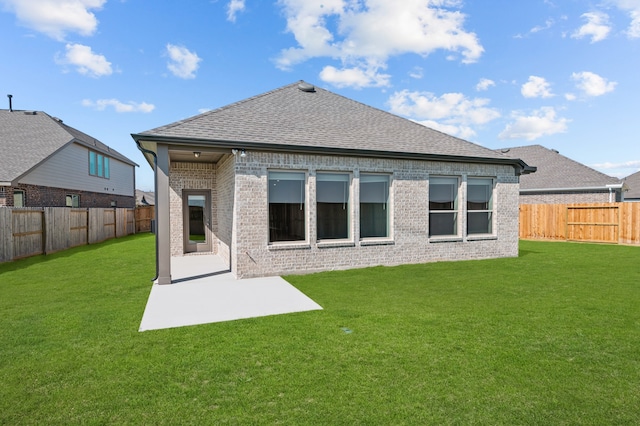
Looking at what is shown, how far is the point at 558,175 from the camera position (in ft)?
69.6

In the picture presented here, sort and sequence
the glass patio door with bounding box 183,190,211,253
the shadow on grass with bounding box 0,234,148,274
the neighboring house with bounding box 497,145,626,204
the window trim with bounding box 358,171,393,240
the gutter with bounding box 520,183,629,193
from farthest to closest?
the neighboring house with bounding box 497,145,626,204, the gutter with bounding box 520,183,629,193, the glass patio door with bounding box 183,190,211,253, the shadow on grass with bounding box 0,234,148,274, the window trim with bounding box 358,171,393,240

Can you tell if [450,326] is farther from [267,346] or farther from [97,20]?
[97,20]

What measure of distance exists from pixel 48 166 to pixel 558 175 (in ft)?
95.5

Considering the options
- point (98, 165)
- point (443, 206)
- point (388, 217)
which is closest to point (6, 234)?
point (388, 217)

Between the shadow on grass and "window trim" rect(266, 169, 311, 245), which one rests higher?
"window trim" rect(266, 169, 311, 245)

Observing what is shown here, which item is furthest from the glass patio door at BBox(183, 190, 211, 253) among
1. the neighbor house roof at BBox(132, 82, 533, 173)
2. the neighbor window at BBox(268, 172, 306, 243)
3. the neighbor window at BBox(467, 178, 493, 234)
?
the neighbor window at BBox(467, 178, 493, 234)

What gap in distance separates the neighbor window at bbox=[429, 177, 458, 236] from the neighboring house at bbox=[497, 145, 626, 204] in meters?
9.36

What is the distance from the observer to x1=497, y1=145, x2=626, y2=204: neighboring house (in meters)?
19.4

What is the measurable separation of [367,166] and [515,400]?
23.9ft

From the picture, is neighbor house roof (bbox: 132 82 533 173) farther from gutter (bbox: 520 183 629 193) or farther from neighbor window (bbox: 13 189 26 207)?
neighbor window (bbox: 13 189 26 207)

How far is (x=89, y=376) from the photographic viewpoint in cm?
361

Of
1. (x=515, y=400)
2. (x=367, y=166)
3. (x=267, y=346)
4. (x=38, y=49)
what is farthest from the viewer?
(x=38, y=49)

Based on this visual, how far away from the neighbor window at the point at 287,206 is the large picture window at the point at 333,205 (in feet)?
1.58

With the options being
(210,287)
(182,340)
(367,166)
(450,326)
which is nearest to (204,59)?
(367,166)
